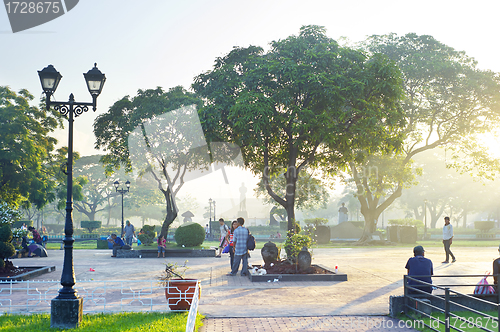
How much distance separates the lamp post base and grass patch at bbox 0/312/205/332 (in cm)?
13

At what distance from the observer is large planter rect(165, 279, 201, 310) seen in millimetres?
8156

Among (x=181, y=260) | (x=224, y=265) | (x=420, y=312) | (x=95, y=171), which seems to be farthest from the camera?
(x=95, y=171)

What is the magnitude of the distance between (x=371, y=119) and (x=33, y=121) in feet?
69.0

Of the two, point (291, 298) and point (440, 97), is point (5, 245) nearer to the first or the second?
point (291, 298)

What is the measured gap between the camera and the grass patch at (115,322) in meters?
6.96

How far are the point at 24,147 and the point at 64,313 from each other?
2038 cm

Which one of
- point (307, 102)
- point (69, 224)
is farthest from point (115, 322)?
point (307, 102)

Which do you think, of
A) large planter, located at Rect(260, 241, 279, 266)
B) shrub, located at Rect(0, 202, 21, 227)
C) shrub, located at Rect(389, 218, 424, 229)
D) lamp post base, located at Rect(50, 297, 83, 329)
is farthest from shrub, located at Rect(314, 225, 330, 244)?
lamp post base, located at Rect(50, 297, 83, 329)

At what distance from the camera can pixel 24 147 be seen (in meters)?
25.1

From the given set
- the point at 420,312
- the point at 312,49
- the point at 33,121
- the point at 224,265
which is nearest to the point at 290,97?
the point at 312,49

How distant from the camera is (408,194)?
2530 inches

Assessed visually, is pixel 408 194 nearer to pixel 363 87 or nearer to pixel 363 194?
pixel 363 194

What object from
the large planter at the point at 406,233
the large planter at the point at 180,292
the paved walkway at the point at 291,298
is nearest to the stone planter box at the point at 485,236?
the large planter at the point at 406,233

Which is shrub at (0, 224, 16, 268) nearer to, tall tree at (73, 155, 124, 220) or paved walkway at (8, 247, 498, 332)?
paved walkway at (8, 247, 498, 332)
